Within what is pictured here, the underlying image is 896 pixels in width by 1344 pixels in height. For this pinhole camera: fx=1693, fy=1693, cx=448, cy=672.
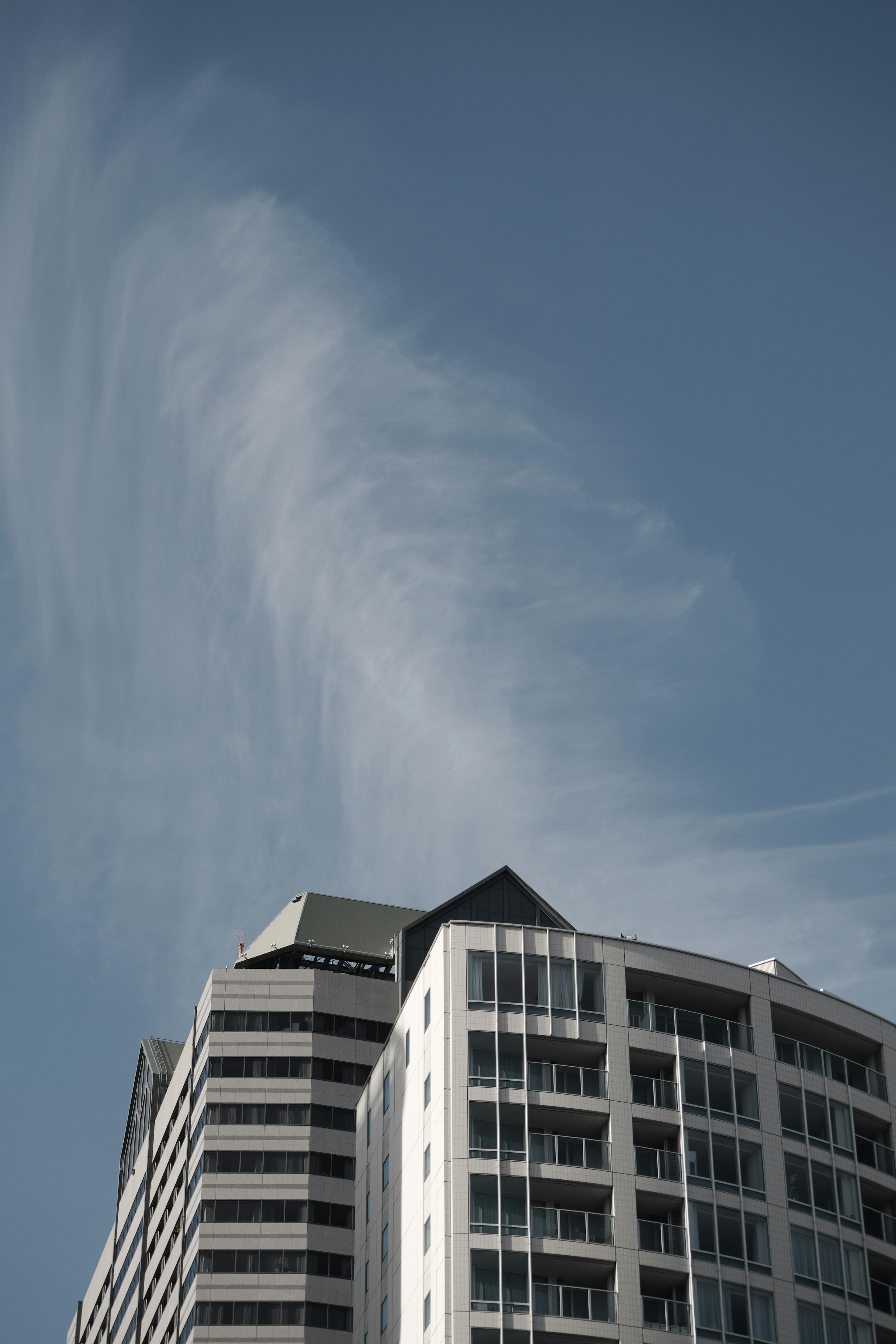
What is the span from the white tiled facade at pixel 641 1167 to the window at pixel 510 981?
366 mm

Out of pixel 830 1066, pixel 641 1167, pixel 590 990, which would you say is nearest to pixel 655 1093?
pixel 641 1167

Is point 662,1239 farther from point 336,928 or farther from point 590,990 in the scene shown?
point 336,928

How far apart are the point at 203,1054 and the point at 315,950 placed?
11671mm

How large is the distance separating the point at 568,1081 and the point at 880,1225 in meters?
18.3

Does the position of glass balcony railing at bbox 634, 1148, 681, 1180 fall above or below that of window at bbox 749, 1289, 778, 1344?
above

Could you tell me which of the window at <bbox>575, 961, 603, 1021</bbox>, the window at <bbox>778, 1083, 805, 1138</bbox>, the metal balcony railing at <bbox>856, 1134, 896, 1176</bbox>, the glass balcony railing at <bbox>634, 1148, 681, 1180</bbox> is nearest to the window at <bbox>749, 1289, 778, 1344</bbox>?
the glass balcony railing at <bbox>634, 1148, 681, 1180</bbox>

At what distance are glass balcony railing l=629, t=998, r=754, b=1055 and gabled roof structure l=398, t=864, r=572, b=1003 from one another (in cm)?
3126

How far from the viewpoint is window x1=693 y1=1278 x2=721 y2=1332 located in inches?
3017

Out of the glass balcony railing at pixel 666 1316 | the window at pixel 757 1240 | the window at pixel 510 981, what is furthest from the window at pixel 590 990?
the glass balcony railing at pixel 666 1316

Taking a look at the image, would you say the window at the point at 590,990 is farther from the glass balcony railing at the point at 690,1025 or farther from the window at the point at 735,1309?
the window at the point at 735,1309

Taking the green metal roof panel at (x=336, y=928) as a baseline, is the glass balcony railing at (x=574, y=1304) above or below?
below

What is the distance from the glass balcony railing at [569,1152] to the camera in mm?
79125

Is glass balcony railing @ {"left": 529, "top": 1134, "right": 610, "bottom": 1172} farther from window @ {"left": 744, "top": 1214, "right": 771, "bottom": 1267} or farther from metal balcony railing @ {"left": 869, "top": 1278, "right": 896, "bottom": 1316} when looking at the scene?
metal balcony railing @ {"left": 869, "top": 1278, "right": 896, "bottom": 1316}

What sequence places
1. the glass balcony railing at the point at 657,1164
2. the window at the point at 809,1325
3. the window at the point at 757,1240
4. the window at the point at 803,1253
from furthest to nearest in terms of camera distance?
1. the window at the point at 803,1253
2. the glass balcony railing at the point at 657,1164
3. the window at the point at 757,1240
4. the window at the point at 809,1325
